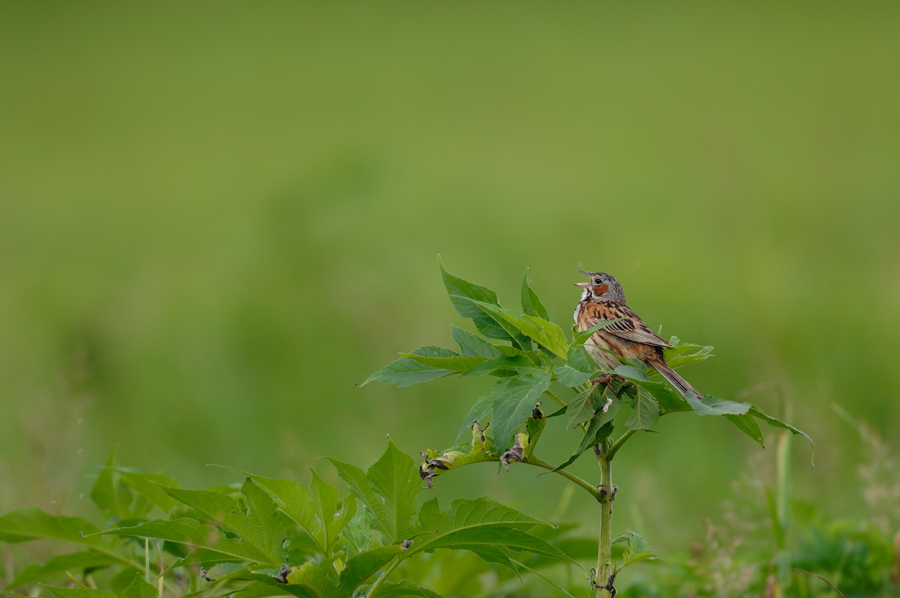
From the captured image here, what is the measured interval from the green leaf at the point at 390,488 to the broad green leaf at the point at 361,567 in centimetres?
7

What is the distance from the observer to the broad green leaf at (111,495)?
2293mm

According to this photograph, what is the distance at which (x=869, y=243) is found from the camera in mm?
8383

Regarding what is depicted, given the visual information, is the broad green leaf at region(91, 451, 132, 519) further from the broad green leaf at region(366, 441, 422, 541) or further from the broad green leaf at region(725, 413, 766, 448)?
the broad green leaf at region(725, 413, 766, 448)

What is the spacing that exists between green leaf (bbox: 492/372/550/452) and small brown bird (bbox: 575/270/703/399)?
1.75ft

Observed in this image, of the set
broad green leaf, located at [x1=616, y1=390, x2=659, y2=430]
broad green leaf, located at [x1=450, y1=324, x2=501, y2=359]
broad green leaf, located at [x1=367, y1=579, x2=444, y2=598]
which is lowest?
broad green leaf, located at [x1=367, y1=579, x2=444, y2=598]

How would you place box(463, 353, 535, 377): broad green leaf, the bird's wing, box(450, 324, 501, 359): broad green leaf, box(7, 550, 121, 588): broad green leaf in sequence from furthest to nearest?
box(7, 550, 121, 588): broad green leaf, the bird's wing, box(450, 324, 501, 359): broad green leaf, box(463, 353, 535, 377): broad green leaf

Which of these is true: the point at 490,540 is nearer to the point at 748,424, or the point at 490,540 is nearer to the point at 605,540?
the point at 605,540

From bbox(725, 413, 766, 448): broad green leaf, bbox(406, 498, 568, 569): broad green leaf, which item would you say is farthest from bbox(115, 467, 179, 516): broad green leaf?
bbox(725, 413, 766, 448): broad green leaf

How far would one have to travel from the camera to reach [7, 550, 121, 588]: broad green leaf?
2225 millimetres

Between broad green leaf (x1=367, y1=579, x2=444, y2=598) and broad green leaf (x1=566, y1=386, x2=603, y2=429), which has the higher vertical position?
broad green leaf (x1=566, y1=386, x2=603, y2=429)

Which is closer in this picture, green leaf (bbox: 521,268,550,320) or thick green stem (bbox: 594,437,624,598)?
thick green stem (bbox: 594,437,624,598)

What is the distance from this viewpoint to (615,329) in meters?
2.29

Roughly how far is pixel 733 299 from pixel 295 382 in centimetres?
370

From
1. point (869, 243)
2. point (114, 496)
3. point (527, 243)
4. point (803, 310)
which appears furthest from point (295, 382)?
point (869, 243)
